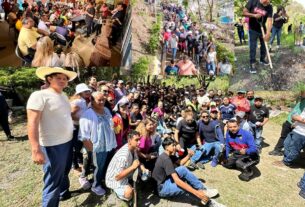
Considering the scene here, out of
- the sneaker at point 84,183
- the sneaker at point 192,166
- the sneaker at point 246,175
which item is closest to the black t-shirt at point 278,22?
the sneaker at point 246,175

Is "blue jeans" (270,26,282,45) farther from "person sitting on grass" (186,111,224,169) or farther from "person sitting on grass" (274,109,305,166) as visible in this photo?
"person sitting on grass" (186,111,224,169)

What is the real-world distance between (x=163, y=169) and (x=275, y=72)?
4.56 m

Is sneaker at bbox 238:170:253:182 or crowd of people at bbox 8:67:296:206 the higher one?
crowd of people at bbox 8:67:296:206

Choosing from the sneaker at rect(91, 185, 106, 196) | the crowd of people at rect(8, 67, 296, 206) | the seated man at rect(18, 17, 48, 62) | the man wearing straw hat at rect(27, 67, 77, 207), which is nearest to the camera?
the man wearing straw hat at rect(27, 67, 77, 207)

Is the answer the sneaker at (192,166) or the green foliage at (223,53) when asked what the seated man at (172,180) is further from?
the green foliage at (223,53)

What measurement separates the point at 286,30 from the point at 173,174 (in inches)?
212

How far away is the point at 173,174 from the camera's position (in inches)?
135

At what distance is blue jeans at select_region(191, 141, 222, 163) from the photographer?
4801 millimetres

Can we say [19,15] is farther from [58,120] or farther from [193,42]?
[58,120]

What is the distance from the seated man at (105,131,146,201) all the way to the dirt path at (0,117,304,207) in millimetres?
260

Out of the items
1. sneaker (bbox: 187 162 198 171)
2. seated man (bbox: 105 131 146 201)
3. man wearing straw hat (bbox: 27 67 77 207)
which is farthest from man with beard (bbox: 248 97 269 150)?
man wearing straw hat (bbox: 27 67 77 207)

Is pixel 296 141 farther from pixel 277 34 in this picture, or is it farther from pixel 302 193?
pixel 277 34

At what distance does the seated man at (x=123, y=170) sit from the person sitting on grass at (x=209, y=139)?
5.46 feet

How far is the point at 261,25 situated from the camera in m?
6.38
